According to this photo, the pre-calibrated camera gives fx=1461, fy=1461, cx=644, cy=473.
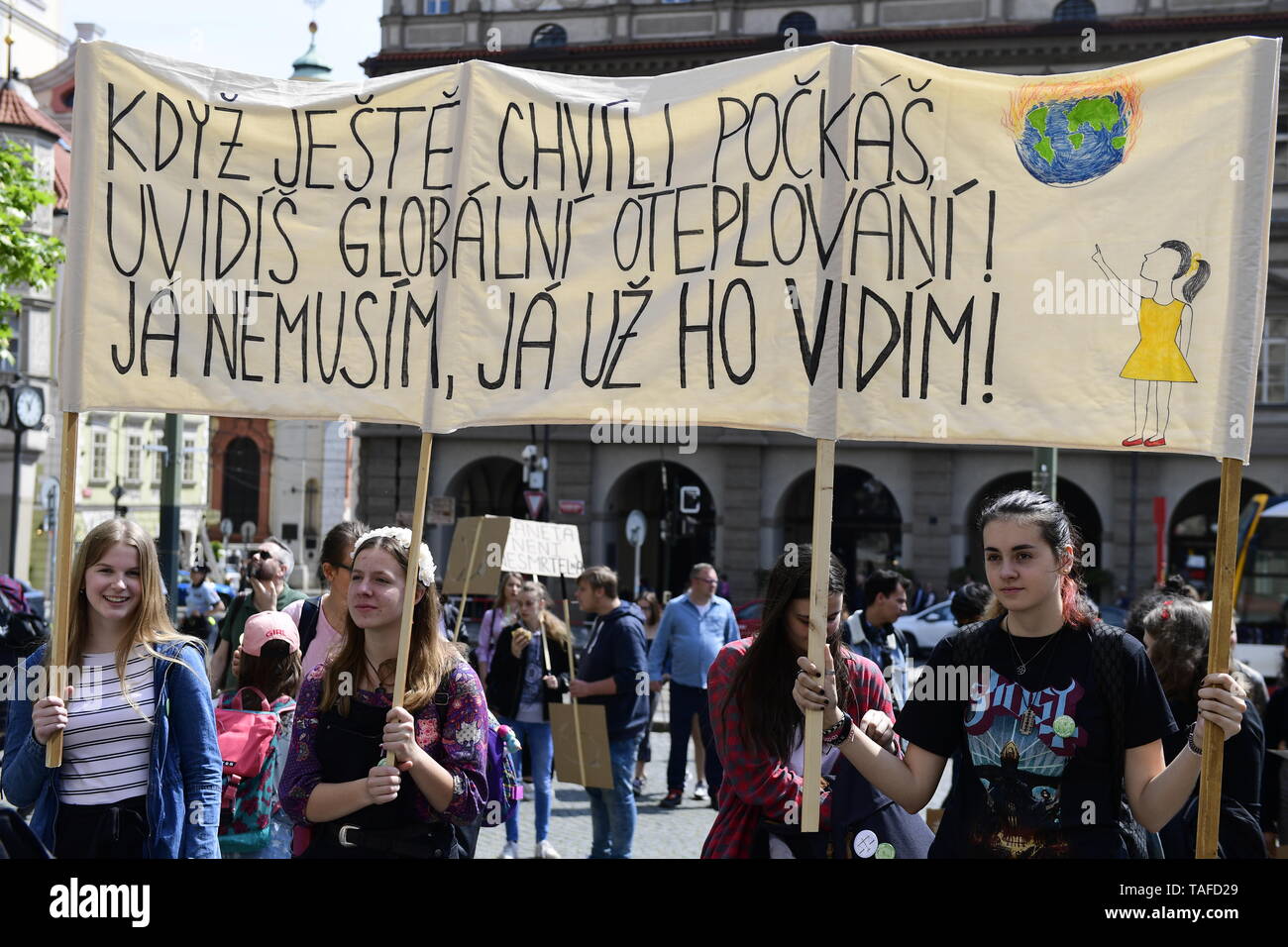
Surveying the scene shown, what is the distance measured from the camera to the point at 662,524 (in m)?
39.5

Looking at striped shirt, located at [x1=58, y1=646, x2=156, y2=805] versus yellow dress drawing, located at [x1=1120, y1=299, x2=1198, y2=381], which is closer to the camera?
yellow dress drawing, located at [x1=1120, y1=299, x2=1198, y2=381]

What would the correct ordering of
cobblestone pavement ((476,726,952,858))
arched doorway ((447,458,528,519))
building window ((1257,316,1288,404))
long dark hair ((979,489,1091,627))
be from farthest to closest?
arched doorway ((447,458,528,519))
building window ((1257,316,1288,404))
cobblestone pavement ((476,726,952,858))
long dark hair ((979,489,1091,627))

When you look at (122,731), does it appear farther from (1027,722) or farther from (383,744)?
(1027,722)

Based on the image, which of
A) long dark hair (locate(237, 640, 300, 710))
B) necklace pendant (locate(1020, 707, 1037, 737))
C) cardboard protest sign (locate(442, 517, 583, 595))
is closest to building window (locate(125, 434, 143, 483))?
cardboard protest sign (locate(442, 517, 583, 595))

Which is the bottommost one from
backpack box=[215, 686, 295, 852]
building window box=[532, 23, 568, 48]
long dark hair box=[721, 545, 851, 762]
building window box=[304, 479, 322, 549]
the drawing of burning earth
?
building window box=[304, 479, 322, 549]

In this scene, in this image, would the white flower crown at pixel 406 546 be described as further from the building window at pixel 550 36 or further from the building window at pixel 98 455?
the building window at pixel 98 455

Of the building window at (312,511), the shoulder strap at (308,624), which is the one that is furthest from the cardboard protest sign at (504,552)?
the building window at (312,511)

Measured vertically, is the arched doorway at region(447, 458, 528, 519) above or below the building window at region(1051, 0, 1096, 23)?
below

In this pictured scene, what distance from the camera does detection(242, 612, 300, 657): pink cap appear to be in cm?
579

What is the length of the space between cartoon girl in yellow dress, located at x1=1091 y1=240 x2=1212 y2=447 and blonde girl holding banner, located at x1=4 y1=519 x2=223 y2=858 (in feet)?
8.96

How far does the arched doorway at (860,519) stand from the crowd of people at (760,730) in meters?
33.6

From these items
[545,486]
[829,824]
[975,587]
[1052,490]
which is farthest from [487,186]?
[545,486]

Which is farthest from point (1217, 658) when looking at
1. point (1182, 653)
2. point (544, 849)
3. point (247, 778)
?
point (544, 849)

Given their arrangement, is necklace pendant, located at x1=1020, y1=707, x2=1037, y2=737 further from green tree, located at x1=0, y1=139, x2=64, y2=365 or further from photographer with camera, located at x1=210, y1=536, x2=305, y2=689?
green tree, located at x1=0, y1=139, x2=64, y2=365
